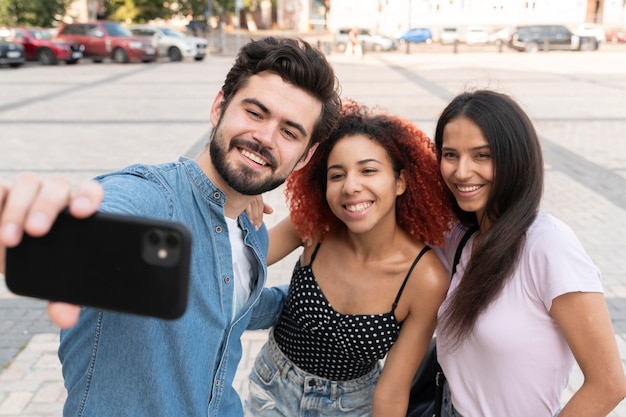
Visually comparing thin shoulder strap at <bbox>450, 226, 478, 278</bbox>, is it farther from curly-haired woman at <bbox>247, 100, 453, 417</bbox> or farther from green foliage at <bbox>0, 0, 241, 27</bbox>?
green foliage at <bbox>0, 0, 241, 27</bbox>

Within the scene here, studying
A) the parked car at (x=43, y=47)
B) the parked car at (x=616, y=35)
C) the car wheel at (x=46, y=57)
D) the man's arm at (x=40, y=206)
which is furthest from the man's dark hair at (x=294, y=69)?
the parked car at (x=616, y=35)

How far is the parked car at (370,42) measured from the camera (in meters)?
31.2

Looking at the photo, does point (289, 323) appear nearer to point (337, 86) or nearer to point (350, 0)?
point (337, 86)

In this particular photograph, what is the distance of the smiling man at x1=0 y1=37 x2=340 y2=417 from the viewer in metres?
1.35

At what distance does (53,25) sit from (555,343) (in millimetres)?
29766

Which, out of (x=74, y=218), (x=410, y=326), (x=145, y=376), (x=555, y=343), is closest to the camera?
(x=74, y=218)

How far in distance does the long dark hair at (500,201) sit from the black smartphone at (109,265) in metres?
1.15

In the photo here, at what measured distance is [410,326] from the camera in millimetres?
1922

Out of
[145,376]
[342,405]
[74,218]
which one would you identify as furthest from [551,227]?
[74,218]

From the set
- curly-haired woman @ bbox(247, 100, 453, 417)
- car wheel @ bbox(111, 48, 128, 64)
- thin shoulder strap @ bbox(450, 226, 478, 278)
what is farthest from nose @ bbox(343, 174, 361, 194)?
car wheel @ bbox(111, 48, 128, 64)

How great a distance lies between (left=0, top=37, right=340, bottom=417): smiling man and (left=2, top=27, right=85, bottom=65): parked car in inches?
866

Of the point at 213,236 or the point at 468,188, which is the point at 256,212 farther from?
the point at 468,188

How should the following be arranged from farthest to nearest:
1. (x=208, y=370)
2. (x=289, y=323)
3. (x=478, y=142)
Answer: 1. (x=289, y=323)
2. (x=478, y=142)
3. (x=208, y=370)

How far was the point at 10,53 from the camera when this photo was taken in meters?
19.4
